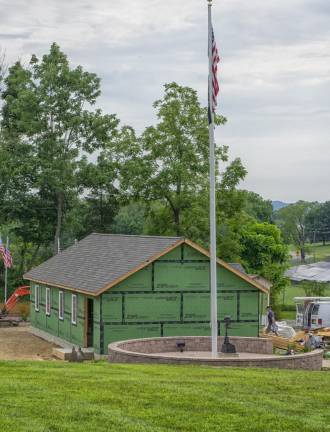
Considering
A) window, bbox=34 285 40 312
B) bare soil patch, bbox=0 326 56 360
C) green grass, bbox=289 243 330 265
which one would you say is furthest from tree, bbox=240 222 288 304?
green grass, bbox=289 243 330 265

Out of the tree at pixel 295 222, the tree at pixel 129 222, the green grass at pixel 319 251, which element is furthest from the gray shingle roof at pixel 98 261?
the tree at pixel 295 222

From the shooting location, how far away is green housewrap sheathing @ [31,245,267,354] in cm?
3141

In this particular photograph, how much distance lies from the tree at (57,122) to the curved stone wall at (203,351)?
1255 inches

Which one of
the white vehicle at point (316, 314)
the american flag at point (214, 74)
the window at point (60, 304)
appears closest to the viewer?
the american flag at point (214, 74)

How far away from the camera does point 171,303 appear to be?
3231 centimetres

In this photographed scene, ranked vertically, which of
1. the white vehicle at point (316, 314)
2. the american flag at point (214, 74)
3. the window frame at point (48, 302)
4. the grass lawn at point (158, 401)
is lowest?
the white vehicle at point (316, 314)

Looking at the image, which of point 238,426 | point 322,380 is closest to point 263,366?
point 322,380

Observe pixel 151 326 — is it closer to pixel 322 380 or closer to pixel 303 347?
pixel 303 347

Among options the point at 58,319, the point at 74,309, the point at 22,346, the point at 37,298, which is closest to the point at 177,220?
the point at 37,298

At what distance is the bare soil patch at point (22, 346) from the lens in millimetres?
32281

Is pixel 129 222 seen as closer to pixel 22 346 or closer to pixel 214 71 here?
pixel 22 346

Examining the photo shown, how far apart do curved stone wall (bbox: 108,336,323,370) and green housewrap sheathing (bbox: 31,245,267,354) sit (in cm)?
346

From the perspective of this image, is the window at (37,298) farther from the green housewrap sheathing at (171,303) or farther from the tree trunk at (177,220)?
the tree trunk at (177,220)

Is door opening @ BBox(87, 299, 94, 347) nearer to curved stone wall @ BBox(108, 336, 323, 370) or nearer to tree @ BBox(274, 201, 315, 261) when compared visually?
curved stone wall @ BBox(108, 336, 323, 370)
